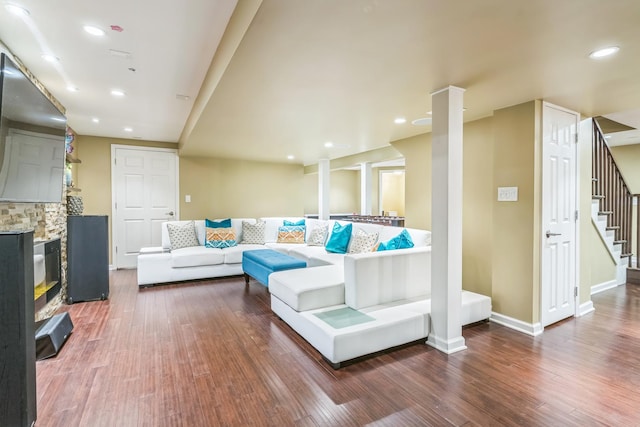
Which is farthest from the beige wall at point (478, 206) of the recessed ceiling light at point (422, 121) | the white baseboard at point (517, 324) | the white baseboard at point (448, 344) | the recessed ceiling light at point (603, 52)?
the recessed ceiling light at point (603, 52)

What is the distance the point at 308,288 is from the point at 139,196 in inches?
183

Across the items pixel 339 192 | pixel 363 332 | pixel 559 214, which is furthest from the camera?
pixel 339 192

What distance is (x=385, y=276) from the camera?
2947 millimetres

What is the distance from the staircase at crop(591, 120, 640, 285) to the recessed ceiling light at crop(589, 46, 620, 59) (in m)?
2.69

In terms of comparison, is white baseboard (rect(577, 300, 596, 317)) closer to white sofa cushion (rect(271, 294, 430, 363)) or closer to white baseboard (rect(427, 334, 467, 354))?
white baseboard (rect(427, 334, 467, 354))

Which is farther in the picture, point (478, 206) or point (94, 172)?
point (94, 172)

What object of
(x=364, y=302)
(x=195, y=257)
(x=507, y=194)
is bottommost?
(x=364, y=302)

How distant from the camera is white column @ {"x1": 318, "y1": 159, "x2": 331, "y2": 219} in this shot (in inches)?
258

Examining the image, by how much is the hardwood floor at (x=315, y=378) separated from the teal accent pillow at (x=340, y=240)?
181 cm

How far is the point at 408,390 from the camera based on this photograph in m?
2.01

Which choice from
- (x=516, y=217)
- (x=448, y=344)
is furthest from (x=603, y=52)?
(x=448, y=344)

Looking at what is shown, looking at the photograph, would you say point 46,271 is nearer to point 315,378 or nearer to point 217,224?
point 217,224

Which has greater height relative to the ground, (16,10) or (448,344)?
(16,10)

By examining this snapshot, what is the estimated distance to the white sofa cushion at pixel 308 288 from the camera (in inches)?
111
